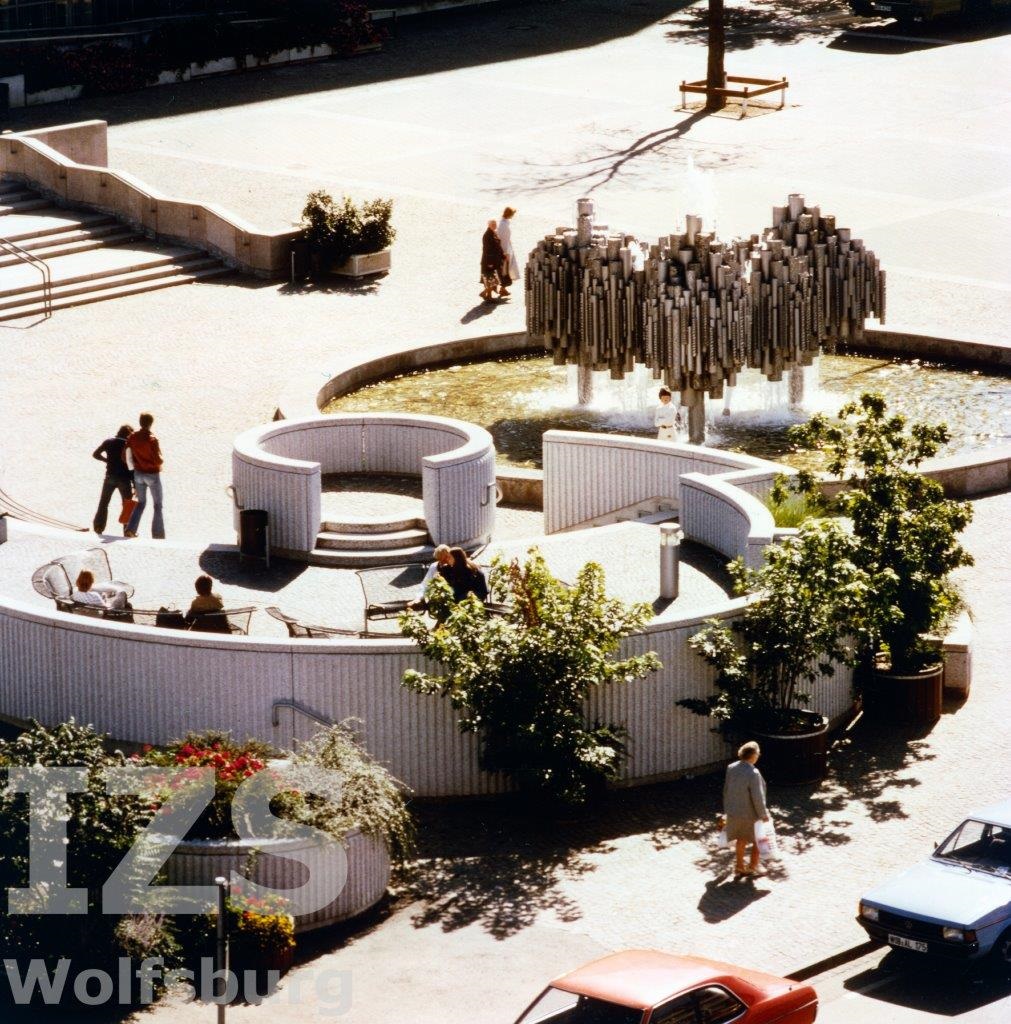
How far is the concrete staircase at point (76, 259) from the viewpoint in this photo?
118 feet

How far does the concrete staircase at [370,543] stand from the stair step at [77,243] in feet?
45.7

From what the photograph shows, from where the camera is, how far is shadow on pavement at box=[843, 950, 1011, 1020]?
54.3 ft

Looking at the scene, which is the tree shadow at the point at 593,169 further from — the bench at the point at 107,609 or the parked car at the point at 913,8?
the bench at the point at 107,609

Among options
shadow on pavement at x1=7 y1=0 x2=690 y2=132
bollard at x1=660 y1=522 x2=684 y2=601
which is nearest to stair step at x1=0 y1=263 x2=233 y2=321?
shadow on pavement at x1=7 y1=0 x2=690 y2=132

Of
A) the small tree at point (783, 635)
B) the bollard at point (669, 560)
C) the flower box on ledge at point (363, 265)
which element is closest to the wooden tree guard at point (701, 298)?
the bollard at point (669, 560)

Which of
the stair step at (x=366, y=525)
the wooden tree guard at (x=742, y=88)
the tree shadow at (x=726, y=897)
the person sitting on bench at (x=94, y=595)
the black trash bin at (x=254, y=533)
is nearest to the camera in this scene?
the tree shadow at (x=726, y=897)

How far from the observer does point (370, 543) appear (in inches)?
968

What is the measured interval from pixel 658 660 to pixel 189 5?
134 ft

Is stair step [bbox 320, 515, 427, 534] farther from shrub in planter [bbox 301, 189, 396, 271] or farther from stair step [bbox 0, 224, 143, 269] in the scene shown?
stair step [bbox 0, 224, 143, 269]

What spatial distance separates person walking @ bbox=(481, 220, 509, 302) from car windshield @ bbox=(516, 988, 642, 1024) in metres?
22.0

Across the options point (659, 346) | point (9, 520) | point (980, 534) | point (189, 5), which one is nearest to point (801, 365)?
point (659, 346)

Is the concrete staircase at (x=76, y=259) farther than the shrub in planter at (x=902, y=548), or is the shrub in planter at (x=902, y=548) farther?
the concrete staircase at (x=76, y=259)

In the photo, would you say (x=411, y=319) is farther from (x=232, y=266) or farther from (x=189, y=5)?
(x=189, y=5)

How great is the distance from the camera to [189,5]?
2244 inches
